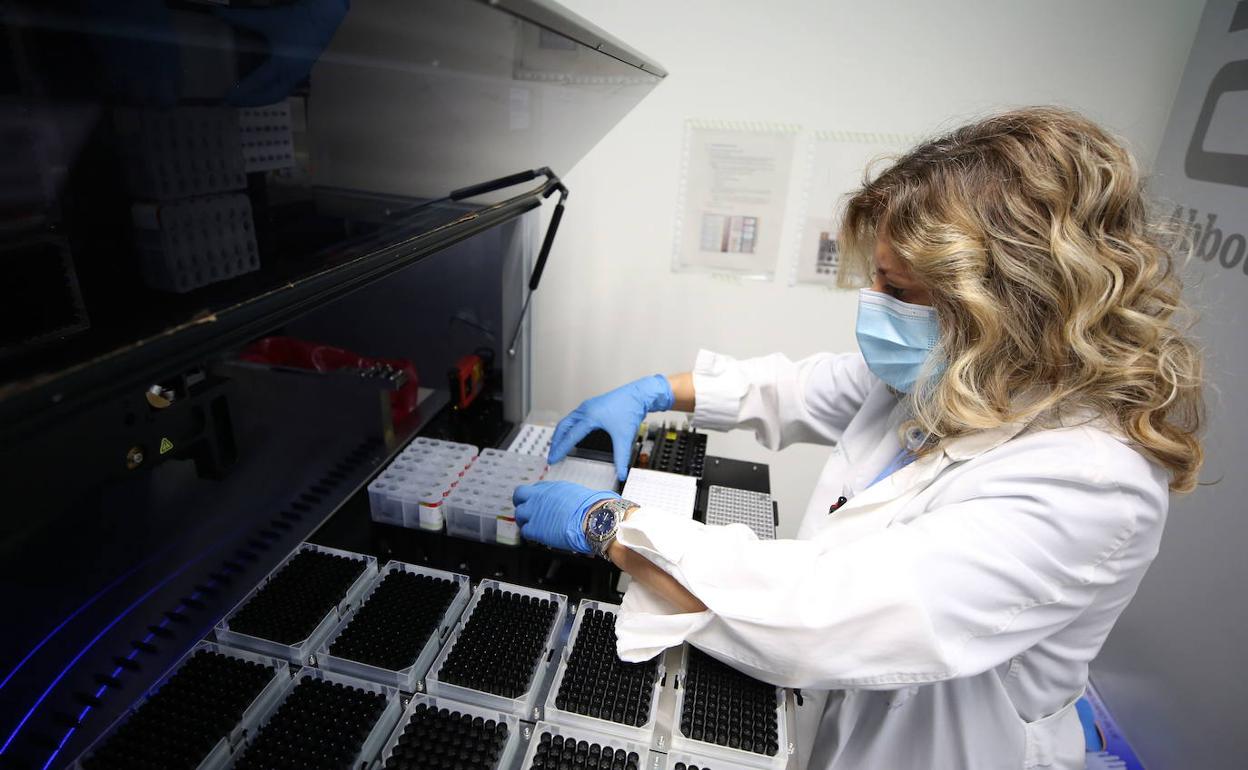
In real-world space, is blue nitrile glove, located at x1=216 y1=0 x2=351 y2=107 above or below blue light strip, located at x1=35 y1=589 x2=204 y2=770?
above

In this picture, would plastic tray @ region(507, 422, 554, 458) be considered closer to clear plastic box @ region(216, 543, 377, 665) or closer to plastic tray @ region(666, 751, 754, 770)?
clear plastic box @ region(216, 543, 377, 665)

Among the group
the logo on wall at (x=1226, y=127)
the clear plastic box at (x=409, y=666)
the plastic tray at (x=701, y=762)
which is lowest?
the plastic tray at (x=701, y=762)

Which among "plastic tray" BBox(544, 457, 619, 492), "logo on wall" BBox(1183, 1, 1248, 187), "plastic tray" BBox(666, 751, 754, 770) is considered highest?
"logo on wall" BBox(1183, 1, 1248, 187)

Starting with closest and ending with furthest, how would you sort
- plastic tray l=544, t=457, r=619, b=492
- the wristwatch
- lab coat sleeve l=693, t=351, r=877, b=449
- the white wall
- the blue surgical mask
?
the blue surgical mask
the wristwatch
plastic tray l=544, t=457, r=619, b=492
lab coat sleeve l=693, t=351, r=877, b=449
the white wall

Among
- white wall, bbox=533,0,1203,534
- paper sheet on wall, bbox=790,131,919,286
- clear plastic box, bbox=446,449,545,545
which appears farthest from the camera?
paper sheet on wall, bbox=790,131,919,286

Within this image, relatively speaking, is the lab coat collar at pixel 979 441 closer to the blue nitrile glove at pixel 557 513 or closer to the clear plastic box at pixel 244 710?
the blue nitrile glove at pixel 557 513

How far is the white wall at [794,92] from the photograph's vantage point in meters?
2.00

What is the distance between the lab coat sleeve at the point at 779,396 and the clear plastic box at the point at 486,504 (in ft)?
1.97

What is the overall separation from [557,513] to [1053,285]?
0.93 m

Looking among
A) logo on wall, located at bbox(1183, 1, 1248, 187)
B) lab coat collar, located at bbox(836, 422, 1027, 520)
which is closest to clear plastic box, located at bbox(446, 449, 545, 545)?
lab coat collar, located at bbox(836, 422, 1027, 520)

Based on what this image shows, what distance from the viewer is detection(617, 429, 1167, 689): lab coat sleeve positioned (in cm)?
85

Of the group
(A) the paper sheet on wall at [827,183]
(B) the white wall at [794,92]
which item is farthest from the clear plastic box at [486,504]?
(A) the paper sheet on wall at [827,183]

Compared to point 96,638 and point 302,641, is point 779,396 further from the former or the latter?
point 96,638

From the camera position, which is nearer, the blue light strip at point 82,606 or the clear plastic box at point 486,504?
the blue light strip at point 82,606
